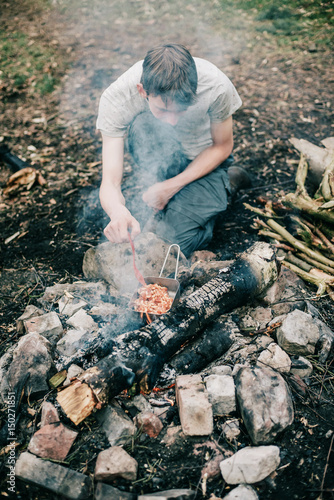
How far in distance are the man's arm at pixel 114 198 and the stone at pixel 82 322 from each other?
25.3 inches

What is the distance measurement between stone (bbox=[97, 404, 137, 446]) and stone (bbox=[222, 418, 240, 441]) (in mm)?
556

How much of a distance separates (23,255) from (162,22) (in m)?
7.34

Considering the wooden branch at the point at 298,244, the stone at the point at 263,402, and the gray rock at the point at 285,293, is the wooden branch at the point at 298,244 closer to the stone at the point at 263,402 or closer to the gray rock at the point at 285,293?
the gray rock at the point at 285,293

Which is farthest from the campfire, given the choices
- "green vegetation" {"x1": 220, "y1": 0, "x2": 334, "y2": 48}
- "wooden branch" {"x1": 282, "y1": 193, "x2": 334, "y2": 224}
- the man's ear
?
"green vegetation" {"x1": 220, "y1": 0, "x2": 334, "y2": 48}

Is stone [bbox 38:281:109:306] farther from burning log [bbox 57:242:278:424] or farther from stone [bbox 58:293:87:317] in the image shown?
burning log [bbox 57:242:278:424]

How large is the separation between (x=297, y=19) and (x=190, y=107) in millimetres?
6237

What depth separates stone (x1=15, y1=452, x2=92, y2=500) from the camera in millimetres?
1850

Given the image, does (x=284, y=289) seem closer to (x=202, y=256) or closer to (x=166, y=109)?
(x=202, y=256)

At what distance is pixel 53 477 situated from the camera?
6.20ft

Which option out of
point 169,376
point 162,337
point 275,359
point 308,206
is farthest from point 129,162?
point 275,359

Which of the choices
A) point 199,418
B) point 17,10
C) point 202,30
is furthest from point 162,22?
point 199,418

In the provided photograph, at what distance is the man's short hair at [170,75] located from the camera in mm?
2602

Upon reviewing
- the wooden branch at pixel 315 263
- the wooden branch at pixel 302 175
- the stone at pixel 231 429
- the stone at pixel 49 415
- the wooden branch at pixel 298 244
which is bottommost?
the stone at pixel 231 429

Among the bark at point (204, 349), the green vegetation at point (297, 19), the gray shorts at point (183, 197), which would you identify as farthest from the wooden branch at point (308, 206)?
the green vegetation at point (297, 19)
